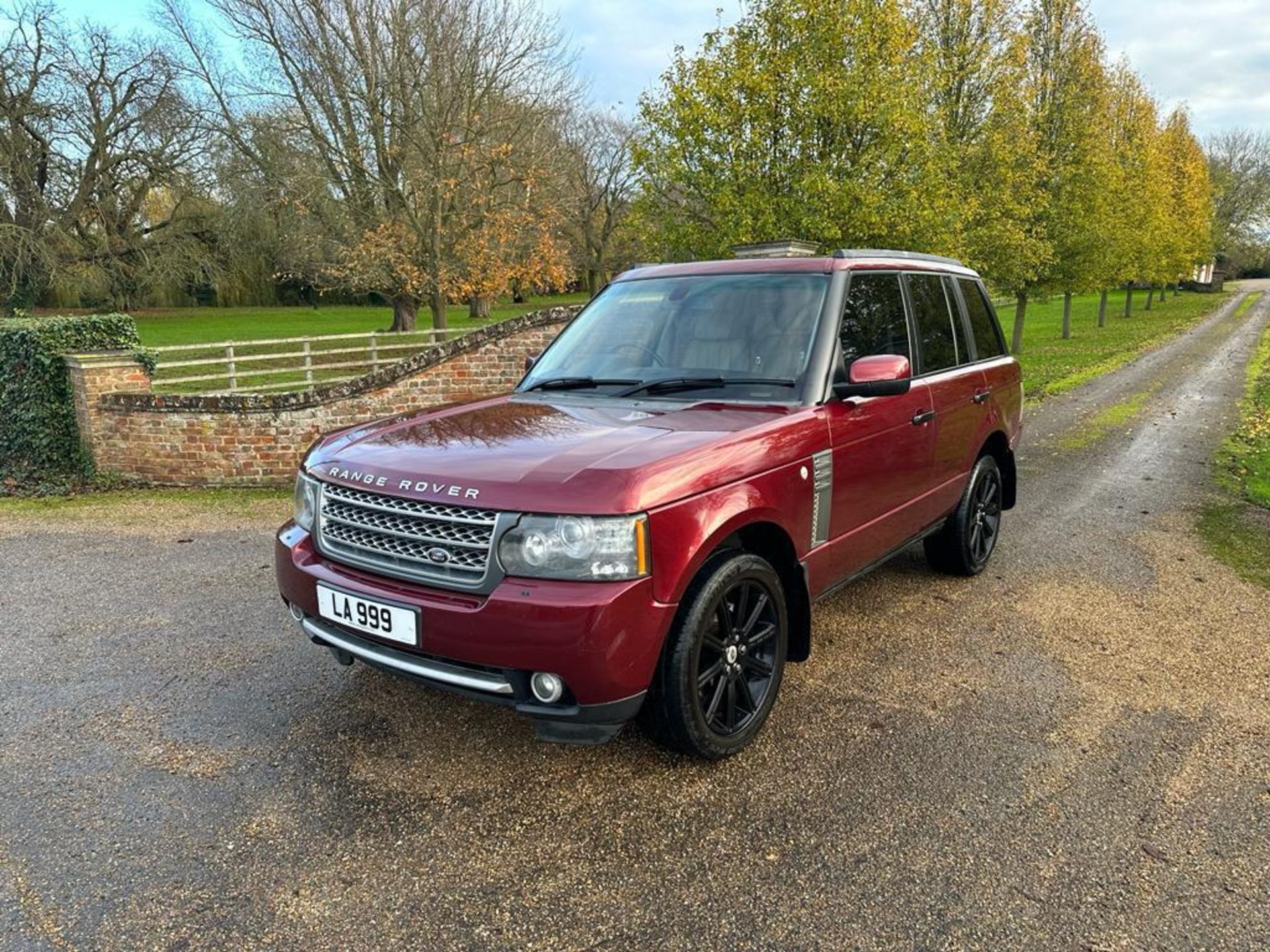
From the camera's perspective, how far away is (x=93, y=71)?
26.4 meters

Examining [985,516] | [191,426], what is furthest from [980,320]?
[191,426]

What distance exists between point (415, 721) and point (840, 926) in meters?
1.92

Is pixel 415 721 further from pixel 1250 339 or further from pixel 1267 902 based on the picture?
pixel 1250 339

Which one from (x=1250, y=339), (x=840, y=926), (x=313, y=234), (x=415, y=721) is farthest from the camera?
(x=1250, y=339)

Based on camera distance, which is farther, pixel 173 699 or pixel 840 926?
pixel 173 699

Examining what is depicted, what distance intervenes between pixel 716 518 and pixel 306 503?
169 centimetres

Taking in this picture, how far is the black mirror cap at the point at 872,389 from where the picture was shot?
359 centimetres

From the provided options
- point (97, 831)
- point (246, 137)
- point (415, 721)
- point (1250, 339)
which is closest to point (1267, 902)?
point (415, 721)

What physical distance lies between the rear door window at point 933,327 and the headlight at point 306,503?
10.2 ft

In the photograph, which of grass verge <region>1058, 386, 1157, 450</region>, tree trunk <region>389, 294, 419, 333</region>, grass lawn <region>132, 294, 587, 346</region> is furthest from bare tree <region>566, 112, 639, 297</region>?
grass verge <region>1058, 386, 1157, 450</region>

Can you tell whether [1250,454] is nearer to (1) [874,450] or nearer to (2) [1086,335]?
(1) [874,450]

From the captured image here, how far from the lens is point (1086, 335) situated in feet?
101

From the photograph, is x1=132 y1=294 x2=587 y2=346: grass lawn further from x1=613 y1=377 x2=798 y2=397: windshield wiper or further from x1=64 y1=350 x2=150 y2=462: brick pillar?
x1=613 y1=377 x2=798 y2=397: windshield wiper

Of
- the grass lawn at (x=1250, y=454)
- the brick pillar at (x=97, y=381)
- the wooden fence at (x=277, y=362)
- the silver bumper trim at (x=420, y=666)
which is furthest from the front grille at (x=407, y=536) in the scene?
the wooden fence at (x=277, y=362)
